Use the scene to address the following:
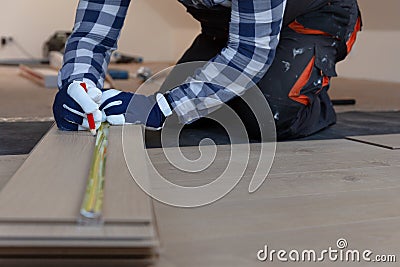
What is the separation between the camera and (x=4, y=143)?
5.39 ft

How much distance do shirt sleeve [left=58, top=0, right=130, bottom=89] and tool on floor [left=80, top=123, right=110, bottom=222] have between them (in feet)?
1.09

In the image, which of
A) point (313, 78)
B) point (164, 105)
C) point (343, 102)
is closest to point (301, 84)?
point (313, 78)

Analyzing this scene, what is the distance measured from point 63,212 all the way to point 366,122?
64.2 inches

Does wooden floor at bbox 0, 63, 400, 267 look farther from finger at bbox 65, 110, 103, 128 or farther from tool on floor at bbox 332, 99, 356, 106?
tool on floor at bbox 332, 99, 356, 106

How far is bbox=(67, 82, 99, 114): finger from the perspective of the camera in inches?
54.1

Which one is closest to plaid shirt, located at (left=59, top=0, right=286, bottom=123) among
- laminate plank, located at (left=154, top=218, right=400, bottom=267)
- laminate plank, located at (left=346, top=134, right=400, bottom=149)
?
laminate plank, located at (left=346, top=134, right=400, bottom=149)

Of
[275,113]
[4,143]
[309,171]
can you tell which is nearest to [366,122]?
[275,113]

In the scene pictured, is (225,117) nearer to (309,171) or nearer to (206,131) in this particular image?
(206,131)

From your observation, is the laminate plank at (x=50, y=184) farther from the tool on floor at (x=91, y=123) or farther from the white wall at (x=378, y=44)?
the white wall at (x=378, y=44)

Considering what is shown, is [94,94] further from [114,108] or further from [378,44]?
[378,44]

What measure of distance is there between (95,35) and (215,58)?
13.6 inches

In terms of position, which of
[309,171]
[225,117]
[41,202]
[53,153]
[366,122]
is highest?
[41,202]

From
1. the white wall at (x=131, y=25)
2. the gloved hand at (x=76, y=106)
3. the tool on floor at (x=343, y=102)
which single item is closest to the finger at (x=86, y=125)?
the gloved hand at (x=76, y=106)

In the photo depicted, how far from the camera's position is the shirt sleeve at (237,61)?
147cm
